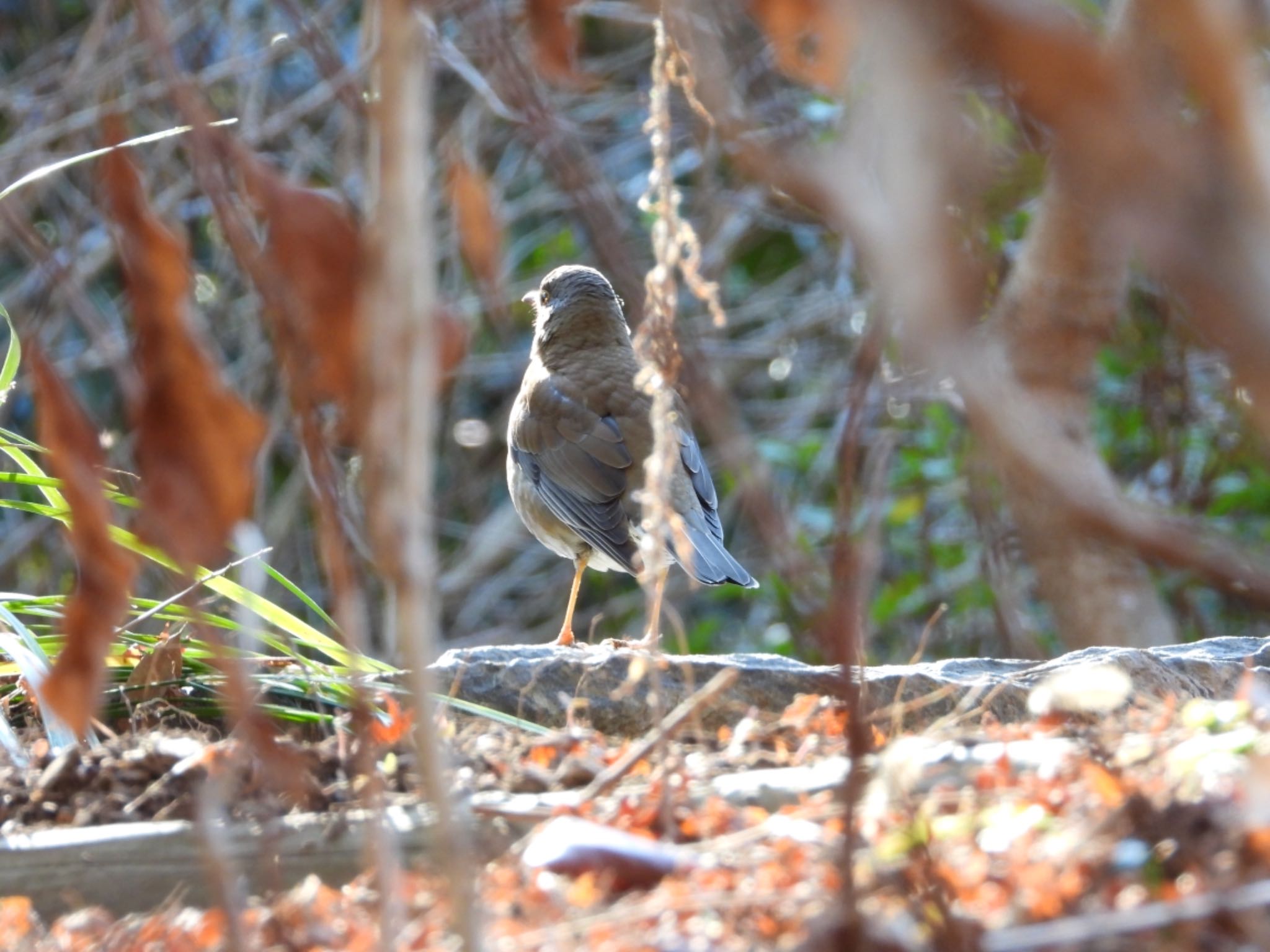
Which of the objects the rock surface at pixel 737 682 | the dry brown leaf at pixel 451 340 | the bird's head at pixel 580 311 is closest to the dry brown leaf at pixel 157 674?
the rock surface at pixel 737 682

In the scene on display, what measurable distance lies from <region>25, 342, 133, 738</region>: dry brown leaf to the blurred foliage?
223 inches

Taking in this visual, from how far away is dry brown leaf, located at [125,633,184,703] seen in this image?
3102mm

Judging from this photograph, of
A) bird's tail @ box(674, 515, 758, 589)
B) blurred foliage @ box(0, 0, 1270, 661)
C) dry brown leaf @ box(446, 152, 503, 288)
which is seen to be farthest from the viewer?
blurred foliage @ box(0, 0, 1270, 661)

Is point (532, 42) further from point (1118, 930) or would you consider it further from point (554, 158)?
point (1118, 930)

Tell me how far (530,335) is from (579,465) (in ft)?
14.8

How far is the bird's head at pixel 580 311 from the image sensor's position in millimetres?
6359

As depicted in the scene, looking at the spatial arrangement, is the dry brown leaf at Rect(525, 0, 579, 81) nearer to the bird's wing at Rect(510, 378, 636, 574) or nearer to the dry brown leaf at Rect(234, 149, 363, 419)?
the dry brown leaf at Rect(234, 149, 363, 419)

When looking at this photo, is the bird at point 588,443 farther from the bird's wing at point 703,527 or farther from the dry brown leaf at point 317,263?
the dry brown leaf at point 317,263

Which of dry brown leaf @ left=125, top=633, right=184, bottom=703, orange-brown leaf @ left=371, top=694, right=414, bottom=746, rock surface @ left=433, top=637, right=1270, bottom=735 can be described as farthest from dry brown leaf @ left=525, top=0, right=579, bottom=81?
dry brown leaf @ left=125, top=633, right=184, bottom=703

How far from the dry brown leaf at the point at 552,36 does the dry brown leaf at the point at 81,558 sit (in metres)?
0.51

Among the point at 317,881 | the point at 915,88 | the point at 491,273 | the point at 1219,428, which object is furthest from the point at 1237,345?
the point at 1219,428

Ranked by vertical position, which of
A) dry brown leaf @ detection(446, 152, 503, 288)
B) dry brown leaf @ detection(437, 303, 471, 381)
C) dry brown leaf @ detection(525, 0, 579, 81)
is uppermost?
dry brown leaf @ detection(525, 0, 579, 81)

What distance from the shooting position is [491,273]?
1354 millimetres

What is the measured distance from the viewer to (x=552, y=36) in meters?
1.33
